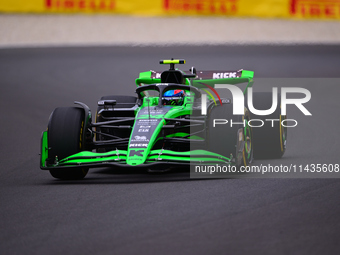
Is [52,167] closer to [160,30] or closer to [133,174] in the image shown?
[133,174]

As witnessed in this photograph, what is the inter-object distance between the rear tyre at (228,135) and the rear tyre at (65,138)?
1.33 metres

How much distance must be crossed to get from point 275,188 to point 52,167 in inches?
89.7

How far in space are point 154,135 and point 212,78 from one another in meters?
2.94

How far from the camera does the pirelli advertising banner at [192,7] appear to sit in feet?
72.6

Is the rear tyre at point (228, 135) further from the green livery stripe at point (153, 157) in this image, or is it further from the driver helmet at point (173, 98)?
the driver helmet at point (173, 98)

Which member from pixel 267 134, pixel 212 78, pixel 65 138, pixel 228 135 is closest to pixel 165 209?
pixel 228 135

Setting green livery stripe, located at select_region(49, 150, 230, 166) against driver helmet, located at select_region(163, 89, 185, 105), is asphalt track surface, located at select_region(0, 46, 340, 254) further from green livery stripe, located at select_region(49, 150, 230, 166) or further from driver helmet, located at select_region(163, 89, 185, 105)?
driver helmet, located at select_region(163, 89, 185, 105)

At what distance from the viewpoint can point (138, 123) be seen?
24.3 ft

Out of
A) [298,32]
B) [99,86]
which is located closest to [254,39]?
[298,32]

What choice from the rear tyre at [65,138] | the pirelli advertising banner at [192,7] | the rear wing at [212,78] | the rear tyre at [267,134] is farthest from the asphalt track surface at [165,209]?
the pirelli advertising banner at [192,7]

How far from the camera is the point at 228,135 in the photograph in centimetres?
724

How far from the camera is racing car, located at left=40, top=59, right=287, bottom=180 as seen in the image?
697 centimetres

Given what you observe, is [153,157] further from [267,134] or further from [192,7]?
[192,7]

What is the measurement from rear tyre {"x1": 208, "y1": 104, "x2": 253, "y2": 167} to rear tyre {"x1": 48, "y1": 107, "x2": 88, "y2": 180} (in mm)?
1334
